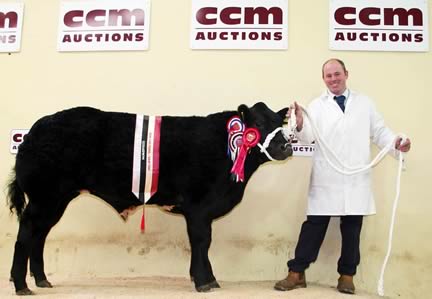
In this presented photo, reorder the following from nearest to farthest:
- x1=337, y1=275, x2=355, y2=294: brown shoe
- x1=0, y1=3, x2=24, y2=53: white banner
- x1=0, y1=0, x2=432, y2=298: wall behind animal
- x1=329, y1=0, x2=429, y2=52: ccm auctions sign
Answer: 1. x1=337, y1=275, x2=355, y2=294: brown shoe
2. x1=0, y1=0, x2=432, y2=298: wall behind animal
3. x1=329, y1=0, x2=429, y2=52: ccm auctions sign
4. x1=0, y1=3, x2=24, y2=53: white banner

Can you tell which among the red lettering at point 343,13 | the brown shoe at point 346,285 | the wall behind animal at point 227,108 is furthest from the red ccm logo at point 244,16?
the brown shoe at point 346,285

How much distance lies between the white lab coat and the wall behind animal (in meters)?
0.63

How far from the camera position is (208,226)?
3.24 metres

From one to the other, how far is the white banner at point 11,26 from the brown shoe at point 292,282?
10.9ft

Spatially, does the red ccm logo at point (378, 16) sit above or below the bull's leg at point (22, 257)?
above

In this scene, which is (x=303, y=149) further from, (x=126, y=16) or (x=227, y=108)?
(x=126, y=16)

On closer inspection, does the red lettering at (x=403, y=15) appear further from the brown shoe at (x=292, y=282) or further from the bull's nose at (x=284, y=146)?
the brown shoe at (x=292, y=282)

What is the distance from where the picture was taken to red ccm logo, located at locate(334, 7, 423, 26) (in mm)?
4281

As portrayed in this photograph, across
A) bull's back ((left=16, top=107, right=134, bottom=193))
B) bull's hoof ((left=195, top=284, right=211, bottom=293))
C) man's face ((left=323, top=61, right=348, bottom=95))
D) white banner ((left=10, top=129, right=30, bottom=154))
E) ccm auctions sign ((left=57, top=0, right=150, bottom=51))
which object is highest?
ccm auctions sign ((left=57, top=0, right=150, bottom=51))

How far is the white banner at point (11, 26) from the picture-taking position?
14.8ft

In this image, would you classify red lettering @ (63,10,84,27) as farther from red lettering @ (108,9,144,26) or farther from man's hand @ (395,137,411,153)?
man's hand @ (395,137,411,153)

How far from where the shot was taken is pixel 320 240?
350cm

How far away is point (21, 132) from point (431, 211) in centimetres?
→ 387

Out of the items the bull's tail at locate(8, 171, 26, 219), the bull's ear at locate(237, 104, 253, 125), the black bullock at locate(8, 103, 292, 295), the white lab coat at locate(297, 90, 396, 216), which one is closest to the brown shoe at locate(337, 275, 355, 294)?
the white lab coat at locate(297, 90, 396, 216)
